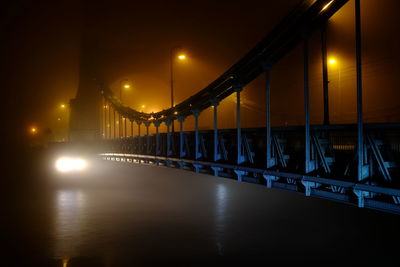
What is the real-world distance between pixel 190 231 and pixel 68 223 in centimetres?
345

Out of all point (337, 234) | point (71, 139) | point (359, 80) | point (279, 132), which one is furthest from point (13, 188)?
point (71, 139)

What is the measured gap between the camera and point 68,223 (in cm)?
1341

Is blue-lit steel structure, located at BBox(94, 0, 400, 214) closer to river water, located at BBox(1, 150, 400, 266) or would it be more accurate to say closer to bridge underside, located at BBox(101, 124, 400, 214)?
bridge underside, located at BBox(101, 124, 400, 214)

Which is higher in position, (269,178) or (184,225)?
(269,178)

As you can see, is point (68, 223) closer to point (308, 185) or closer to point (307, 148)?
point (308, 185)

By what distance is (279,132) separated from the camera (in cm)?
1395

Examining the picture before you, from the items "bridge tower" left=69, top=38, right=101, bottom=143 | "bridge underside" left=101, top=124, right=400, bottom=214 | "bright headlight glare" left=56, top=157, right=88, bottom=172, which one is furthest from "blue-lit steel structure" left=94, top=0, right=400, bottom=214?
"bridge tower" left=69, top=38, right=101, bottom=143

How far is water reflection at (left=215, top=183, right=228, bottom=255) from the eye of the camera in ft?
36.1

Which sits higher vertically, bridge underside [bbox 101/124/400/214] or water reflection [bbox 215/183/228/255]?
bridge underside [bbox 101/124/400/214]

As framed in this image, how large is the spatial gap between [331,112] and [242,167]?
106 feet

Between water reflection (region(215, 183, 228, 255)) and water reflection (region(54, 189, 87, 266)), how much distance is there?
2.96 meters

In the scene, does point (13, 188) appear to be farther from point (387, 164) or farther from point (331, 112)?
point (331, 112)

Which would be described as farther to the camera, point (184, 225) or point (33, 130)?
point (33, 130)

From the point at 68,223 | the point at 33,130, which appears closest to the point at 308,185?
the point at 68,223
